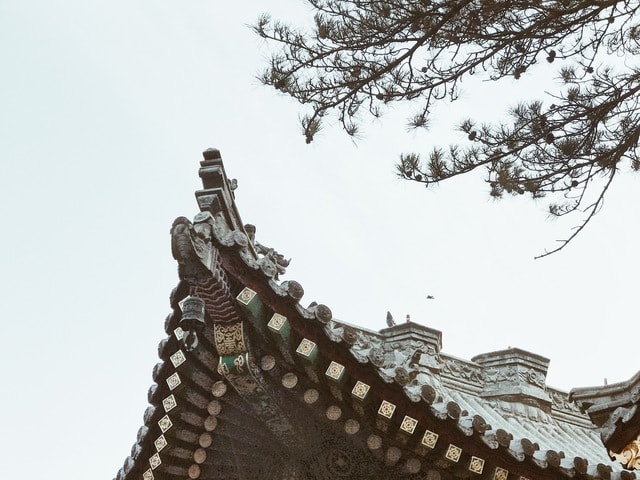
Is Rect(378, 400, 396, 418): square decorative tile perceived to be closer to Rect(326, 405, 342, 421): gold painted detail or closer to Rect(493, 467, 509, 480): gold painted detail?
Rect(326, 405, 342, 421): gold painted detail

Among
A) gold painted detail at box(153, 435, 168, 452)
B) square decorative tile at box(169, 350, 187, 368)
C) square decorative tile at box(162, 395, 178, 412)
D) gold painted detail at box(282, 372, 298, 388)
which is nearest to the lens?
gold painted detail at box(282, 372, 298, 388)

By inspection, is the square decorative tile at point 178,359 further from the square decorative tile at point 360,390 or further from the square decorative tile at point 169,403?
the square decorative tile at point 360,390

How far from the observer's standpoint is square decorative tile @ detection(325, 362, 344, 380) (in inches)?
248

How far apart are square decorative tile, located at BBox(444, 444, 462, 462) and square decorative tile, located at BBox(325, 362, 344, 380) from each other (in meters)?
0.91

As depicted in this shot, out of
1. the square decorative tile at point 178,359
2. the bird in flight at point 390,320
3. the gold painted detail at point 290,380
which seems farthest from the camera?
the bird in flight at point 390,320

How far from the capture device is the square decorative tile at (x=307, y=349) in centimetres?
628

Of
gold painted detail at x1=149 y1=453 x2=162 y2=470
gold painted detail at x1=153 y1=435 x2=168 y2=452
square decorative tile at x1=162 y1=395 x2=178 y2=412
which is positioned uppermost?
square decorative tile at x1=162 y1=395 x2=178 y2=412

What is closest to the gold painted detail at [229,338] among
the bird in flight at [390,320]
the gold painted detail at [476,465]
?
the gold painted detail at [476,465]

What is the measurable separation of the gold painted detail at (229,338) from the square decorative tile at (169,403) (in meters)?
0.70

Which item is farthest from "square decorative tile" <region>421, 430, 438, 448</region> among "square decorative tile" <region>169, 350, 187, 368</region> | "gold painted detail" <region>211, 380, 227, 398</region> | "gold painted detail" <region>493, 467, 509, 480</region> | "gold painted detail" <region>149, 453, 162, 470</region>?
"gold painted detail" <region>149, 453, 162, 470</region>

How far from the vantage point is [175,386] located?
6738 mm

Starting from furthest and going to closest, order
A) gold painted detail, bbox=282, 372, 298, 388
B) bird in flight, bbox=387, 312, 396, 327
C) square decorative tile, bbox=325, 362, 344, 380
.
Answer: bird in flight, bbox=387, 312, 396, 327
gold painted detail, bbox=282, 372, 298, 388
square decorative tile, bbox=325, 362, 344, 380

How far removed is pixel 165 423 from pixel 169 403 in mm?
201

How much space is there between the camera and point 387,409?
636cm
